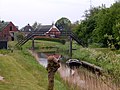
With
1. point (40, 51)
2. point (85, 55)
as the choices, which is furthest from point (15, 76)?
point (40, 51)

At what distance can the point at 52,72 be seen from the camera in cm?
1335

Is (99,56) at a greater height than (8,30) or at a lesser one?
lesser

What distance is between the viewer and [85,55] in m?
50.6

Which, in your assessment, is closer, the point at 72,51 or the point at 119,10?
the point at 119,10

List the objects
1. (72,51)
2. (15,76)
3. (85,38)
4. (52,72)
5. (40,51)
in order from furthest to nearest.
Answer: (85,38) < (40,51) < (72,51) < (15,76) < (52,72)

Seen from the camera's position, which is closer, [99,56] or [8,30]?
[99,56]

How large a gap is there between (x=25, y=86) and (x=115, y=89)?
4634 mm

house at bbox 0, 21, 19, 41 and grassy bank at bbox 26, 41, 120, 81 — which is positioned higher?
house at bbox 0, 21, 19, 41

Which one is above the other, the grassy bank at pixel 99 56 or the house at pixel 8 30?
the house at pixel 8 30

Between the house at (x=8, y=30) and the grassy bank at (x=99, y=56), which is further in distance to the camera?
the house at (x=8, y=30)

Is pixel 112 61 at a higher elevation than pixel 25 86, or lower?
higher

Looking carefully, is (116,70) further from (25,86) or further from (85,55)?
(85,55)

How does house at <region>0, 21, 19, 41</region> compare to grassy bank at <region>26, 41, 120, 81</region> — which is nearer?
grassy bank at <region>26, 41, 120, 81</region>

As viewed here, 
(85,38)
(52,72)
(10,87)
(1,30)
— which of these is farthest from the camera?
(1,30)
